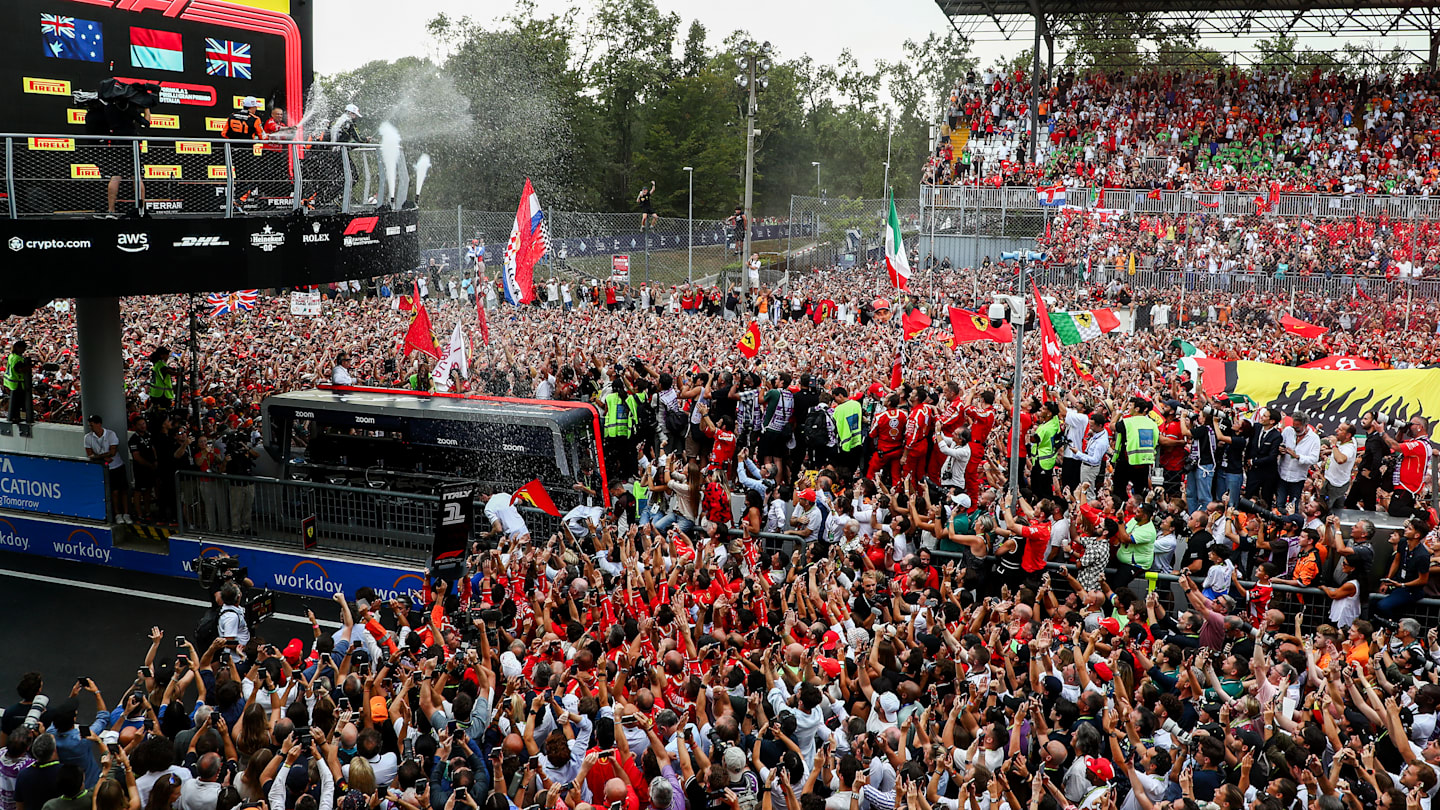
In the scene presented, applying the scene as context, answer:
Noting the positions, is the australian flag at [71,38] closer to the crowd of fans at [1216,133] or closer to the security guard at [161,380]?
the security guard at [161,380]

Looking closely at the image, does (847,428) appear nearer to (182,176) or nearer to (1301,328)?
(182,176)

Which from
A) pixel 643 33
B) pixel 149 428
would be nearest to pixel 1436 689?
pixel 149 428

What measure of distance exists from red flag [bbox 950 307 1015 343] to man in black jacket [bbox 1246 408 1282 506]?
4561 millimetres

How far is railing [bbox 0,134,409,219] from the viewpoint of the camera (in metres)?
13.2

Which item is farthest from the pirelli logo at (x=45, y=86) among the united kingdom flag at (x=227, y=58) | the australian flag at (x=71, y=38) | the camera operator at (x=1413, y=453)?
the camera operator at (x=1413, y=453)

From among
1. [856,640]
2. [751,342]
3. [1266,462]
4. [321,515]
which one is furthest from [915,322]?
[856,640]

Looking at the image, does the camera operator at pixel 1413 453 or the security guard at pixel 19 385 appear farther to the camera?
the security guard at pixel 19 385

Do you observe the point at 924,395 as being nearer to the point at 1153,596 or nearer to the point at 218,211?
the point at 1153,596

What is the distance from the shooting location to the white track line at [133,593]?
13.4 meters

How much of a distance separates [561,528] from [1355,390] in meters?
8.95

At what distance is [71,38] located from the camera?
46.8 feet

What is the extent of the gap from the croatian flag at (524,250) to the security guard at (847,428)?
5.29 meters

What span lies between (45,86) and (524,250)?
616 centimetres

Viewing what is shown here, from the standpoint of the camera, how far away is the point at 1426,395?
13.0m
